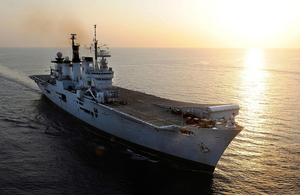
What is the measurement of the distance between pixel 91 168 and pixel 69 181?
217cm

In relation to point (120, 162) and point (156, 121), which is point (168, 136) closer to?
point (156, 121)

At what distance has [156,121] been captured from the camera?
63.0 ft

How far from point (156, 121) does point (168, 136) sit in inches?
72.2

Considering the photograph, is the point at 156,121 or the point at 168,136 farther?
the point at 156,121

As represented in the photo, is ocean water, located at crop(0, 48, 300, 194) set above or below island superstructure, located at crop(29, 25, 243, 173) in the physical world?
below

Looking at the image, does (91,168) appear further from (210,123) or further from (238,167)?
(238,167)

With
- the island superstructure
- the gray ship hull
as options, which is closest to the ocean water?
the gray ship hull

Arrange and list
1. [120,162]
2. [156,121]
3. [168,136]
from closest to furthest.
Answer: [168,136]
[120,162]
[156,121]

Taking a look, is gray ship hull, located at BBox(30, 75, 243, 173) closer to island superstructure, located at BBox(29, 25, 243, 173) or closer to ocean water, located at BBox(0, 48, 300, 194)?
island superstructure, located at BBox(29, 25, 243, 173)

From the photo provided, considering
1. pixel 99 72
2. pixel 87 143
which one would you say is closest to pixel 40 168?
pixel 87 143

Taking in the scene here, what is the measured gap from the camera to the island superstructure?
54.3ft

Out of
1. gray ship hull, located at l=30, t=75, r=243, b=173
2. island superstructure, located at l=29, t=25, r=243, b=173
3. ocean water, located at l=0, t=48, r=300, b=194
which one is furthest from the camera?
island superstructure, located at l=29, t=25, r=243, b=173

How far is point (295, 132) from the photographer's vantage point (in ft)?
80.9

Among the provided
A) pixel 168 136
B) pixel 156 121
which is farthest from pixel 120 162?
pixel 168 136
